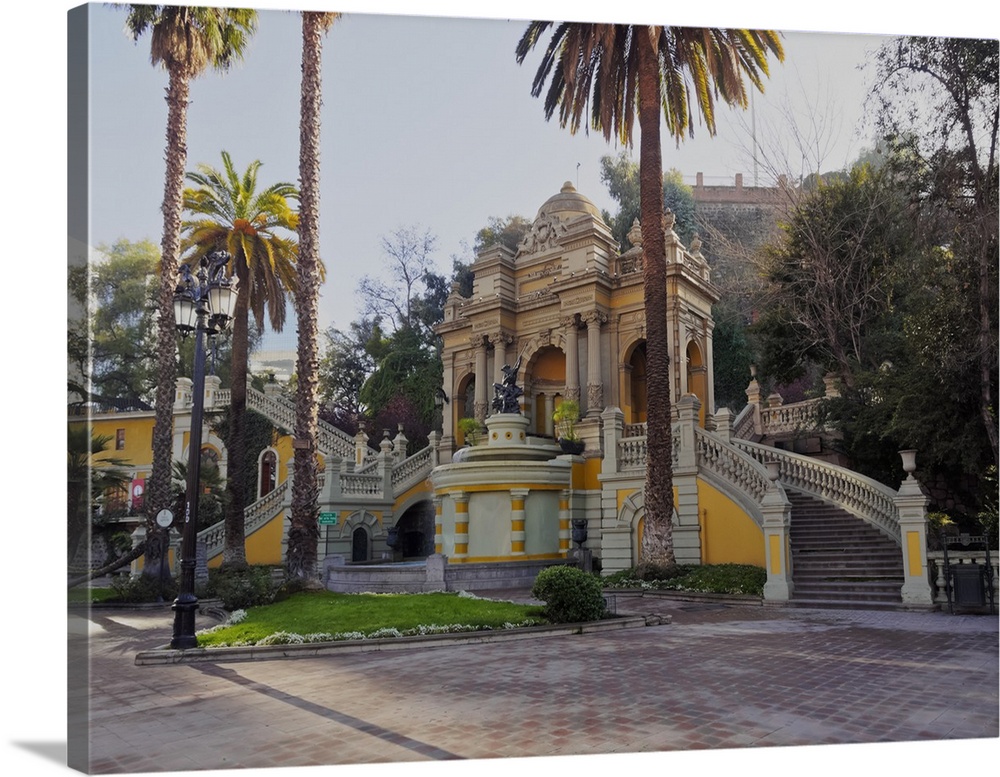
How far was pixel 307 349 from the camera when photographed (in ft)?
46.9

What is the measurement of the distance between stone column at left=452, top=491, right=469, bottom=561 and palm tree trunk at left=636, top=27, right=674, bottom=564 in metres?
3.78

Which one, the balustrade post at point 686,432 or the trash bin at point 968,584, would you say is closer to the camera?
the trash bin at point 968,584

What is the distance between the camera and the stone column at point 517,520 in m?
16.7

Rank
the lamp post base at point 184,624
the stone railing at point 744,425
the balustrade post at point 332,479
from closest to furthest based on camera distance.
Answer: the lamp post base at point 184,624 → the balustrade post at point 332,479 → the stone railing at point 744,425

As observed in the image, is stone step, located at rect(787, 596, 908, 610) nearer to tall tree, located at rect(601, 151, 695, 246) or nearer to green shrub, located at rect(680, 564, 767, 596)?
green shrub, located at rect(680, 564, 767, 596)

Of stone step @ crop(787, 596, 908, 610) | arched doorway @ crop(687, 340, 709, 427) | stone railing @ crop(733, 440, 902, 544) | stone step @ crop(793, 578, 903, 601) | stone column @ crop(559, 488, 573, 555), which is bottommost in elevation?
stone step @ crop(787, 596, 908, 610)

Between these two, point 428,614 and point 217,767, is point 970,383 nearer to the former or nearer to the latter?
point 428,614

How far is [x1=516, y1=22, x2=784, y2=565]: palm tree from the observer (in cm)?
1216

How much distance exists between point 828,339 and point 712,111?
294 inches

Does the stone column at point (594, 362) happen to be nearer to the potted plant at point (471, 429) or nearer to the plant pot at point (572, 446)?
the plant pot at point (572, 446)

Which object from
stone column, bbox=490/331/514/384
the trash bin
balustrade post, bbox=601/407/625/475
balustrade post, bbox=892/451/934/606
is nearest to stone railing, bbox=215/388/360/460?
stone column, bbox=490/331/514/384

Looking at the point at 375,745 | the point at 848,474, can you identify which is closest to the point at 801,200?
the point at 848,474

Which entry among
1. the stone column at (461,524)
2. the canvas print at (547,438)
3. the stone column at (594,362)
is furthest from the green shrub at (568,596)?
the stone column at (594,362)

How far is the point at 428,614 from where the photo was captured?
10.7m
